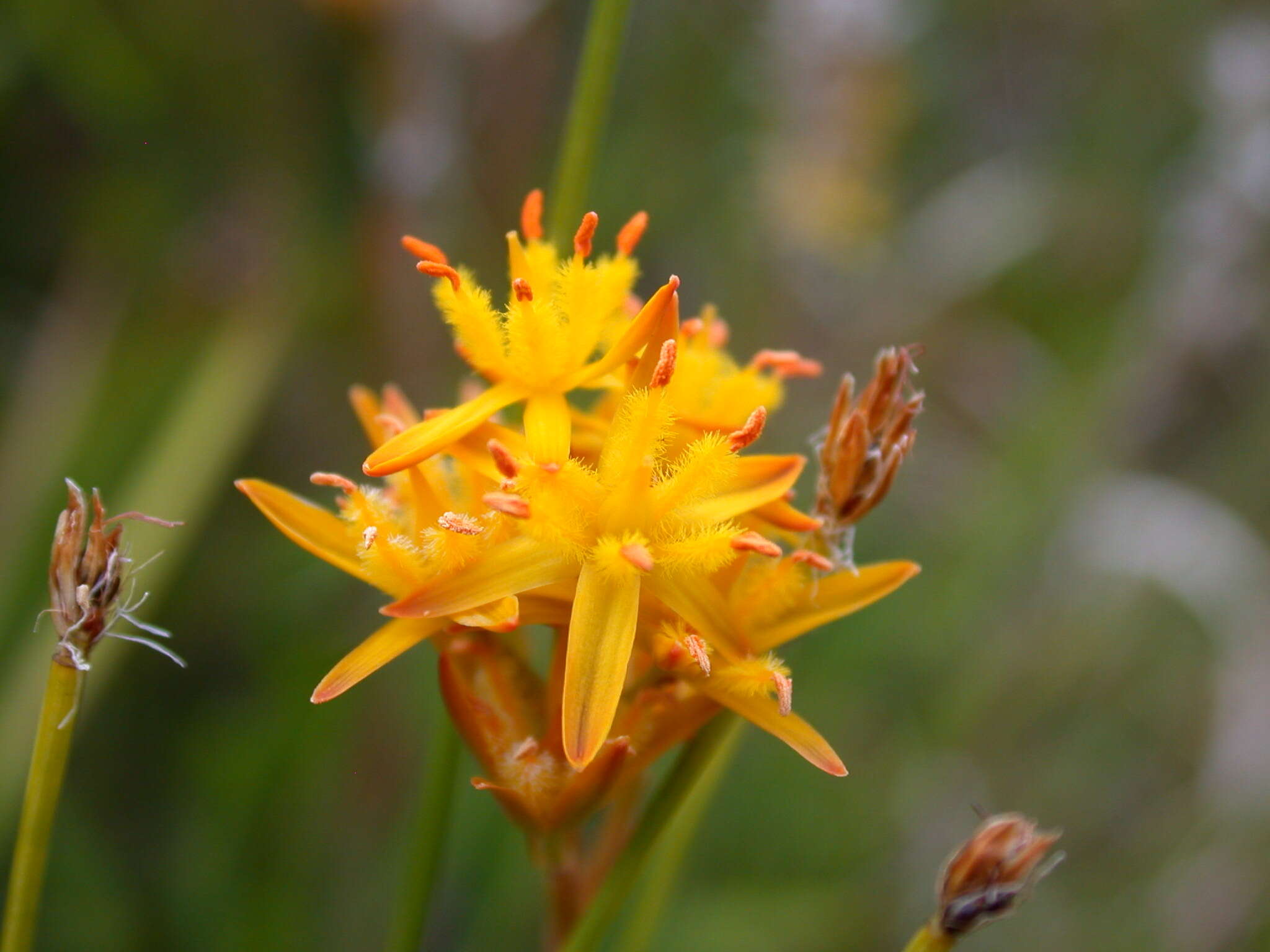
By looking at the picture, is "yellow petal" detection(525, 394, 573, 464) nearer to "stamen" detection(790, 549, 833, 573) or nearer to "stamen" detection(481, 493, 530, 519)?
"stamen" detection(481, 493, 530, 519)

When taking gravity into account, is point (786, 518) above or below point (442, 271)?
below

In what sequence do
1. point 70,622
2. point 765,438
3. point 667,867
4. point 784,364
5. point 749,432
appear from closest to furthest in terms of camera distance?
point 70,622 < point 749,432 < point 784,364 < point 667,867 < point 765,438

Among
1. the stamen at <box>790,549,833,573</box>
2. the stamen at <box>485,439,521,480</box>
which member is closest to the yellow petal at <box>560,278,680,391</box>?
the stamen at <box>485,439,521,480</box>

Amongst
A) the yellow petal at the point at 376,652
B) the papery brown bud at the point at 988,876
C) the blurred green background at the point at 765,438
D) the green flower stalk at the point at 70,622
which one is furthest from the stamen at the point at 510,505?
the blurred green background at the point at 765,438

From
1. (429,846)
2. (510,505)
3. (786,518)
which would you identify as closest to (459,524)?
(510,505)

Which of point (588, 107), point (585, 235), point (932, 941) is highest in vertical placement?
point (588, 107)

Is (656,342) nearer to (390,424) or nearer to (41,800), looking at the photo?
(390,424)

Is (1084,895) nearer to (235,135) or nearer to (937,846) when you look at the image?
(937,846)
